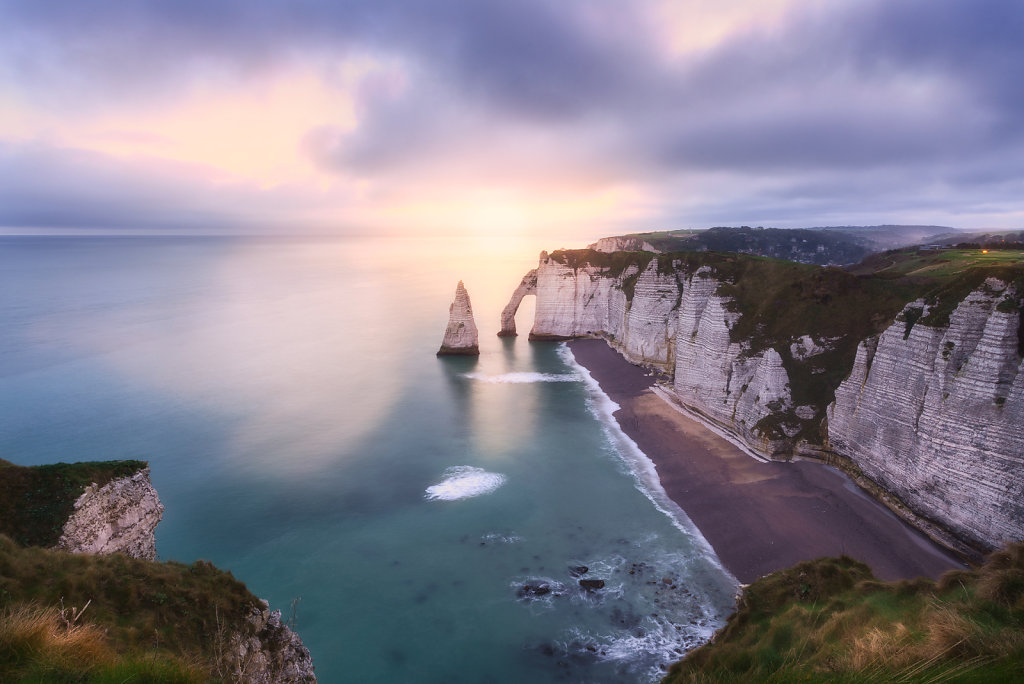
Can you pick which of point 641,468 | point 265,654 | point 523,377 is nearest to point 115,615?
point 265,654

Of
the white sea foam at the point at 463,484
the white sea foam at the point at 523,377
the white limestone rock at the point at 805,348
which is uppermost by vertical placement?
the white limestone rock at the point at 805,348

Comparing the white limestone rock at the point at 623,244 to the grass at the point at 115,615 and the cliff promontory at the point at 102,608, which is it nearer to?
the cliff promontory at the point at 102,608

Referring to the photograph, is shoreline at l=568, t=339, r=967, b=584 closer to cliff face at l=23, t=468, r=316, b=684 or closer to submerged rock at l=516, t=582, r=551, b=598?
submerged rock at l=516, t=582, r=551, b=598

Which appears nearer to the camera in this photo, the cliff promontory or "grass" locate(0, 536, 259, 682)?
"grass" locate(0, 536, 259, 682)

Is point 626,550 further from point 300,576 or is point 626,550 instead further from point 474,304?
point 474,304

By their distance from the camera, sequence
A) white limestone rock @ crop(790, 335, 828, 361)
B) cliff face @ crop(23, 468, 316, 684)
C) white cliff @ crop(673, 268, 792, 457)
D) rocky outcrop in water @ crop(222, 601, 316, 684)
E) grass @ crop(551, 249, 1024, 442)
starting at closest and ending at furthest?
rocky outcrop in water @ crop(222, 601, 316, 684), cliff face @ crop(23, 468, 316, 684), grass @ crop(551, 249, 1024, 442), white limestone rock @ crop(790, 335, 828, 361), white cliff @ crop(673, 268, 792, 457)

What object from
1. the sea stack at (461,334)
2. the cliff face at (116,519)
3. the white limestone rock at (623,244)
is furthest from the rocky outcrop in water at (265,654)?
the white limestone rock at (623,244)

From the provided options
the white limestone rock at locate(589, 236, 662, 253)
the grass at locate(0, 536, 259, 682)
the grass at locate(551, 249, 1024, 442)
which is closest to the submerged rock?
the grass at locate(0, 536, 259, 682)
